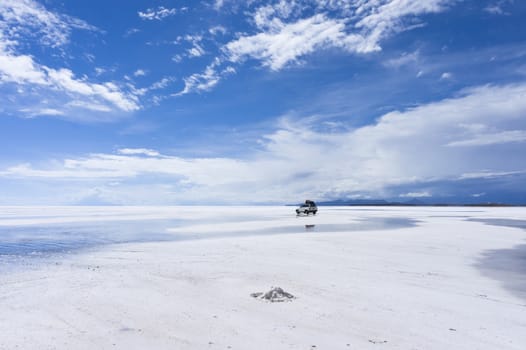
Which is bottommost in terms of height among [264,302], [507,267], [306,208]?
[507,267]

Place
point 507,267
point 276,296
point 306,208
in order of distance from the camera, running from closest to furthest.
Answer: point 276,296 → point 507,267 → point 306,208

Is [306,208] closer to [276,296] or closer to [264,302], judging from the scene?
[276,296]

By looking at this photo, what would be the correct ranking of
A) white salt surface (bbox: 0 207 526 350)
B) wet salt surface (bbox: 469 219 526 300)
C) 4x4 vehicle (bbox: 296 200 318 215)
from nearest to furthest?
white salt surface (bbox: 0 207 526 350) < wet salt surface (bbox: 469 219 526 300) < 4x4 vehicle (bbox: 296 200 318 215)

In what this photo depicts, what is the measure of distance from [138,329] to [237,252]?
35.1 ft

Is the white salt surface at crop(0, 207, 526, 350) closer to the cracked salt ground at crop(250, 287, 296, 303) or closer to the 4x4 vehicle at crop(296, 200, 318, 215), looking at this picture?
the cracked salt ground at crop(250, 287, 296, 303)

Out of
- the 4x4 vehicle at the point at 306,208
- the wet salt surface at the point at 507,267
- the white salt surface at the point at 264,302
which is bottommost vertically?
the wet salt surface at the point at 507,267

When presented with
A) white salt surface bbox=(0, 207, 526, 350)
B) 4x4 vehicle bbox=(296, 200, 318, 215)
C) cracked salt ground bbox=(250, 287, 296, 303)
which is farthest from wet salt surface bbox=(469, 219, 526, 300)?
4x4 vehicle bbox=(296, 200, 318, 215)

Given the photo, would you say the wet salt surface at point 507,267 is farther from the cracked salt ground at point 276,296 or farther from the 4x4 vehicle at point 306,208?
the 4x4 vehicle at point 306,208

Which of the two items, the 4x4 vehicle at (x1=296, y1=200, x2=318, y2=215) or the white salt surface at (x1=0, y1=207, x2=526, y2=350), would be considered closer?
the white salt surface at (x1=0, y1=207, x2=526, y2=350)

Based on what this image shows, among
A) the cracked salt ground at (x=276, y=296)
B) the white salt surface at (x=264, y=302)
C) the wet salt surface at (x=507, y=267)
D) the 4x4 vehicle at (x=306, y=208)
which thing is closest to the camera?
the white salt surface at (x=264, y=302)

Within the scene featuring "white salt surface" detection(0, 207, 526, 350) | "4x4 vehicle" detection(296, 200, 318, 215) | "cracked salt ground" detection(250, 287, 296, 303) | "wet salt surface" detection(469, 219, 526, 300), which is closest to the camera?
"white salt surface" detection(0, 207, 526, 350)

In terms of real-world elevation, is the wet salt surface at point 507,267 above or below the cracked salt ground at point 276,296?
below

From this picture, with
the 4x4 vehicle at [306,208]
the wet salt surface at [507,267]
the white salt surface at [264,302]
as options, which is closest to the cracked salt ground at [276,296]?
the white salt surface at [264,302]

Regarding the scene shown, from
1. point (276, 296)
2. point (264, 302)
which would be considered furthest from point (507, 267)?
point (264, 302)
